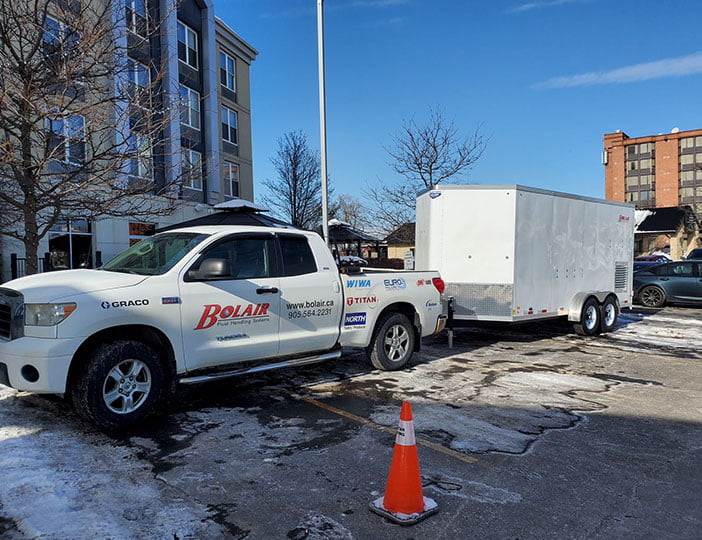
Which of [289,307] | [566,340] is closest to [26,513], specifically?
[289,307]

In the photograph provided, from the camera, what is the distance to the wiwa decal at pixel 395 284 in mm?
7334

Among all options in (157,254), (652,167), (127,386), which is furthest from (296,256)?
(652,167)

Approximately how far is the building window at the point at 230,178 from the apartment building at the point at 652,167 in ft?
274

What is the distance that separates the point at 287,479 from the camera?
3971mm

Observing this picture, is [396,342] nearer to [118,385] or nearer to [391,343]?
[391,343]

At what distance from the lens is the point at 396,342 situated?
24.8ft

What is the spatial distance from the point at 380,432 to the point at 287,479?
4.10ft

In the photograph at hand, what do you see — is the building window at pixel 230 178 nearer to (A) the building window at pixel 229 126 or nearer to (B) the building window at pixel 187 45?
(A) the building window at pixel 229 126

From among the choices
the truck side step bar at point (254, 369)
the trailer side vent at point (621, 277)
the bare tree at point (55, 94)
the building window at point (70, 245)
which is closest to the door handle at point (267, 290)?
the truck side step bar at point (254, 369)

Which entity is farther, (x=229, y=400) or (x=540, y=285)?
(x=540, y=285)

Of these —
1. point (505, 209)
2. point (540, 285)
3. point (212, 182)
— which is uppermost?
point (212, 182)

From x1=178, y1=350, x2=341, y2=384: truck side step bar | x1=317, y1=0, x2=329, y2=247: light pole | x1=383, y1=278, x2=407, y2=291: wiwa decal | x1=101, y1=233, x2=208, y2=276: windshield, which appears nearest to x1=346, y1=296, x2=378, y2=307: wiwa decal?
x1=383, y1=278, x2=407, y2=291: wiwa decal

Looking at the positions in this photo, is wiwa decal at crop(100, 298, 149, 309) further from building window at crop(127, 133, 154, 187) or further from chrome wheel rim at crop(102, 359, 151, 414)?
building window at crop(127, 133, 154, 187)

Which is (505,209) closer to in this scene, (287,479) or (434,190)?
(434,190)
